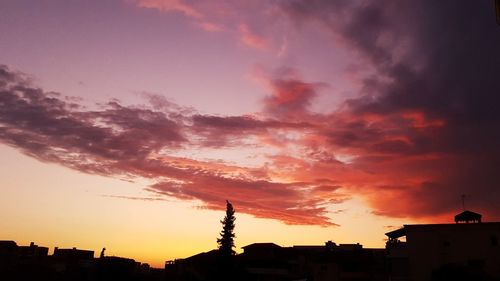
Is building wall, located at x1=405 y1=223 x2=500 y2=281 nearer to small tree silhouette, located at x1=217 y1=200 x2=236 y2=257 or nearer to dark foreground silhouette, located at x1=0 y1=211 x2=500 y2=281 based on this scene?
dark foreground silhouette, located at x1=0 y1=211 x2=500 y2=281

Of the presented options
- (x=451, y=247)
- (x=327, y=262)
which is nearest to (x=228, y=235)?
(x=327, y=262)

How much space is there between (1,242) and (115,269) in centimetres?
3489

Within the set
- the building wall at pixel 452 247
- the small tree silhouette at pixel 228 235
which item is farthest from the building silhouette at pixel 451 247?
the small tree silhouette at pixel 228 235

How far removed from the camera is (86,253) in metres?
83.8

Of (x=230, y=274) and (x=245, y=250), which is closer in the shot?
(x=230, y=274)

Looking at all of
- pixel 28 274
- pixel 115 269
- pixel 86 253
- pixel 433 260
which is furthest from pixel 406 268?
pixel 86 253

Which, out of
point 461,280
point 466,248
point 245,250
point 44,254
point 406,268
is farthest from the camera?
point 44,254

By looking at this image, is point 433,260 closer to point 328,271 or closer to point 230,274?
point 328,271

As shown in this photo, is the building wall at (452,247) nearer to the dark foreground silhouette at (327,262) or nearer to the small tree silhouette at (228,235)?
the dark foreground silhouette at (327,262)

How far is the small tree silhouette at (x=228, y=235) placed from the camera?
6395 centimetres

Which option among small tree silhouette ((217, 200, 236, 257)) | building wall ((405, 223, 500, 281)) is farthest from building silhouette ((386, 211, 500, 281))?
small tree silhouette ((217, 200, 236, 257))

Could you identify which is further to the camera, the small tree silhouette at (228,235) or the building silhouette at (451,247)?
the small tree silhouette at (228,235)

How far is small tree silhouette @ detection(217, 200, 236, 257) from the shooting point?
64.0 m

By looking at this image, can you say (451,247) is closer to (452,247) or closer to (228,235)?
(452,247)
